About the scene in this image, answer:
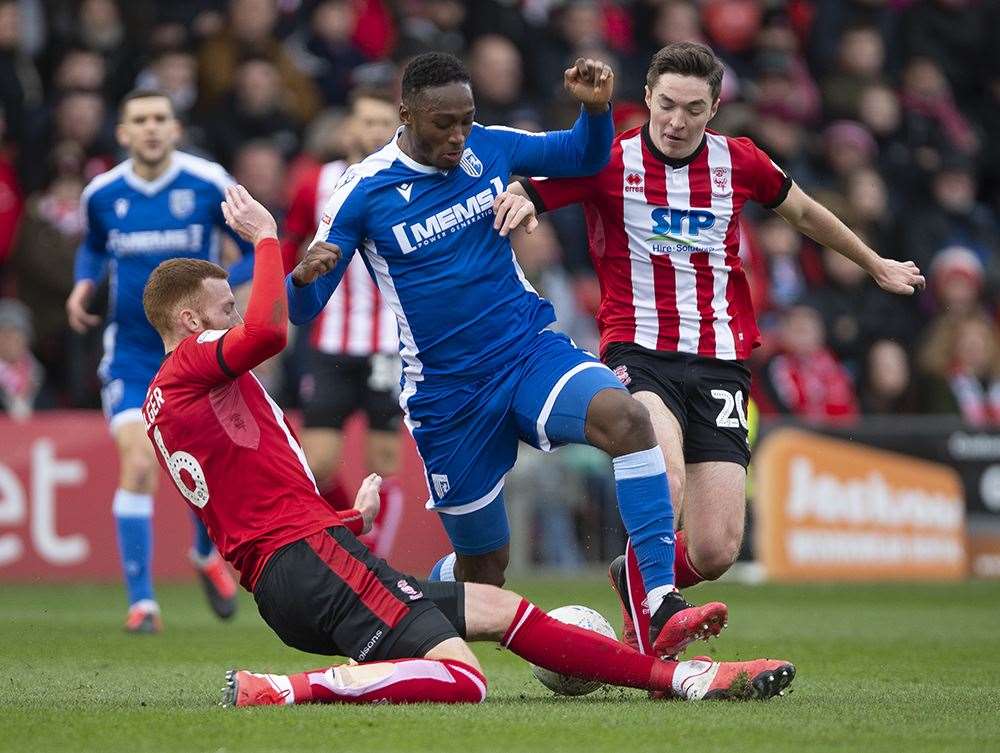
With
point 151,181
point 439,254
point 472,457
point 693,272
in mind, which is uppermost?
point 151,181

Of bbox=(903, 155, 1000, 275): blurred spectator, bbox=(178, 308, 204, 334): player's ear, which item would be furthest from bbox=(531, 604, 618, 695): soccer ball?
bbox=(903, 155, 1000, 275): blurred spectator

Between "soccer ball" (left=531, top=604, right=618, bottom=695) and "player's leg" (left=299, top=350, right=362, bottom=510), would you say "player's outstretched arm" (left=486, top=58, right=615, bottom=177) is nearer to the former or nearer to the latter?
"soccer ball" (left=531, top=604, right=618, bottom=695)

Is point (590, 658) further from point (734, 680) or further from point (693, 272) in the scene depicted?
point (693, 272)

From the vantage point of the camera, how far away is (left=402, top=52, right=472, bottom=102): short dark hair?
6.75 metres

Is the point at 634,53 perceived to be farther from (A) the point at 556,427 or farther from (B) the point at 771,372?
(A) the point at 556,427

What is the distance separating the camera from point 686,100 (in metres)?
7.34

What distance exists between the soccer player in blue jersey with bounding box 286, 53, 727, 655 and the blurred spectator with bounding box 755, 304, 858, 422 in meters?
8.35

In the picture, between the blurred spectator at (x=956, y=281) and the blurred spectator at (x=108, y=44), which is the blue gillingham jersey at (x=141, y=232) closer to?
the blurred spectator at (x=108, y=44)

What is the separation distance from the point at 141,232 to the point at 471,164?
3.80m

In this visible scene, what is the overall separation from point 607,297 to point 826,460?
744 centimetres

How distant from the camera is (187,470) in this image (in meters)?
6.13

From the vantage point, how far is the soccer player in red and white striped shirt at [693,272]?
7457 millimetres

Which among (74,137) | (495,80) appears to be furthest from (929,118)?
(74,137)

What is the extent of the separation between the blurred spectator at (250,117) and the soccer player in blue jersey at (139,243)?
4574 millimetres
